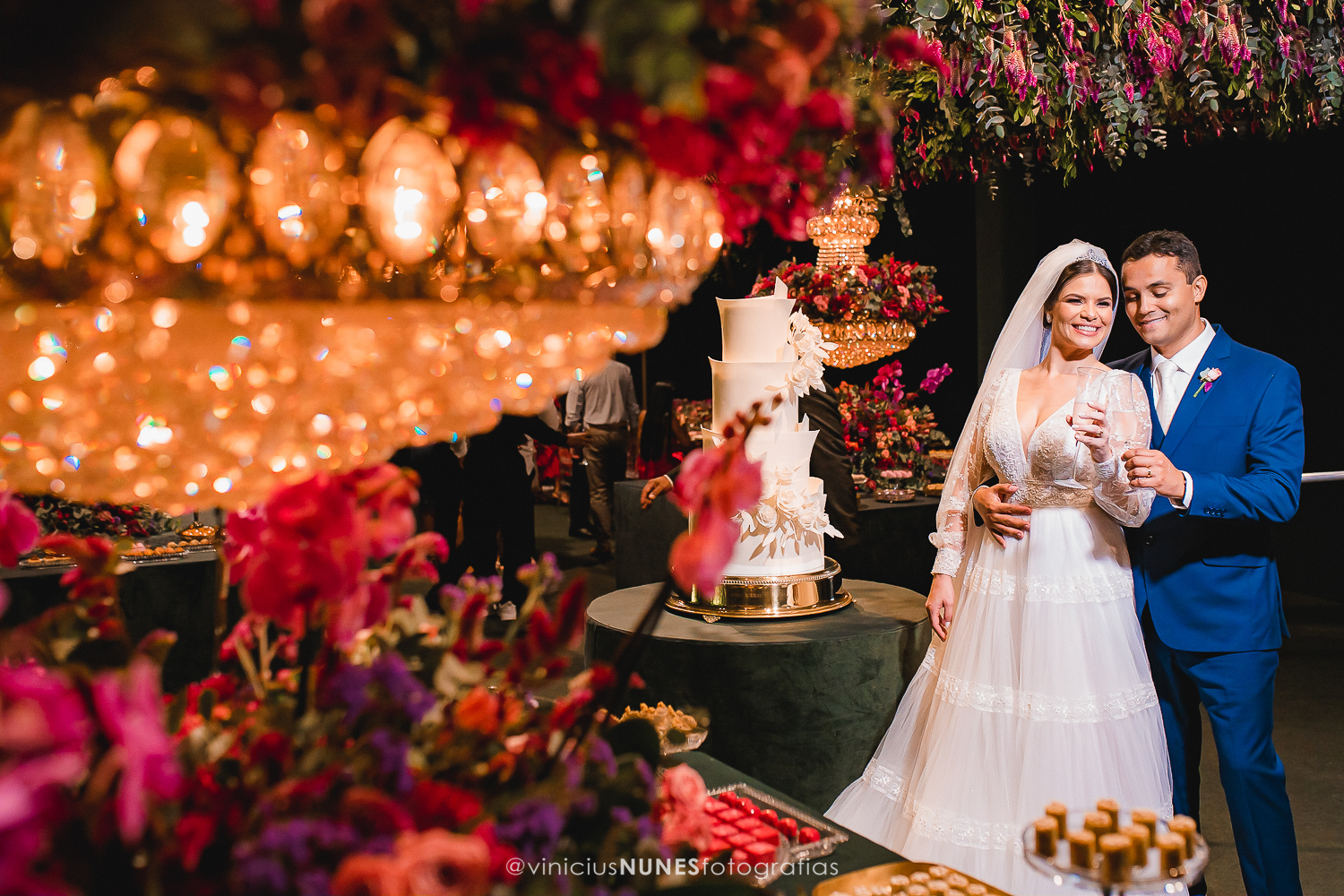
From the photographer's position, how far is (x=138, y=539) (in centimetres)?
450

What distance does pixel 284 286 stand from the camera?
538 mm

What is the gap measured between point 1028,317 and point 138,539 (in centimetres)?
408

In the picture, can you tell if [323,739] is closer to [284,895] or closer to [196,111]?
[284,895]

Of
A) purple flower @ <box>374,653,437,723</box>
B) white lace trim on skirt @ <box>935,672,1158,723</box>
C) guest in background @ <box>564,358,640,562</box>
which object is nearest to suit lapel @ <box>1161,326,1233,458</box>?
white lace trim on skirt @ <box>935,672,1158,723</box>

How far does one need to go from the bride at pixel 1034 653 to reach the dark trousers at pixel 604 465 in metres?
4.98

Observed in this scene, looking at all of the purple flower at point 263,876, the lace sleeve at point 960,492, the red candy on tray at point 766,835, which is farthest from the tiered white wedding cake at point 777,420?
the purple flower at point 263,876

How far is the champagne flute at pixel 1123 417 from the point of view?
8.13ft

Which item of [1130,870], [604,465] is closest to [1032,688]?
[1130,870]

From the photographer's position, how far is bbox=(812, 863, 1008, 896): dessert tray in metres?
1.25

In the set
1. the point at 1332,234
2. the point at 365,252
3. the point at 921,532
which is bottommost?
the point at 921,532

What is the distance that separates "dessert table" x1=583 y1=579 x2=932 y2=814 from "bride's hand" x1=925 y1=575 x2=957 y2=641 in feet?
0.28

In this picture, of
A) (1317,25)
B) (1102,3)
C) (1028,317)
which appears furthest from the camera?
(1317,25)

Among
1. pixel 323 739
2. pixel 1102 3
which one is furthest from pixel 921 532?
pixel 323 739

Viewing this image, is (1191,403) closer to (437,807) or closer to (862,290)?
(862,290)
